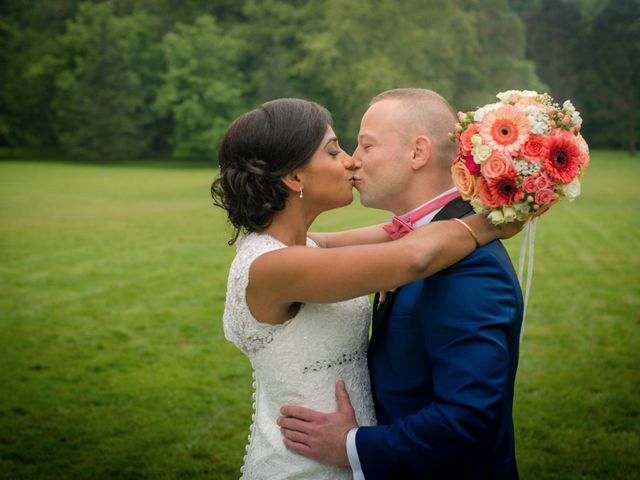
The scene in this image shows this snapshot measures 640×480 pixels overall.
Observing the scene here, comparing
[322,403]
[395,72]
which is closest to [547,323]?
[322,403]

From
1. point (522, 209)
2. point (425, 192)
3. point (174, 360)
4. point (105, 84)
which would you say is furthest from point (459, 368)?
point (105, 84)

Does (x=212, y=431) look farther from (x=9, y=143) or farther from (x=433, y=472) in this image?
(x=9, y=143)

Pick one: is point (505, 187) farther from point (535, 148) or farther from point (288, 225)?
point (288, 225)

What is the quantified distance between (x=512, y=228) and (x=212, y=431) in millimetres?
4654

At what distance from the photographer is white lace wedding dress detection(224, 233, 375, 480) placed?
9.29 feet

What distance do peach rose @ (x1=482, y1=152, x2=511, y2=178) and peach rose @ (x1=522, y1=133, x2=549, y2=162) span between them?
3.0 inches

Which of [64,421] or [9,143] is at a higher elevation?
[64,421]

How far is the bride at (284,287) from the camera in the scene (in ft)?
9.17

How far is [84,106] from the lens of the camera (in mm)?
54812

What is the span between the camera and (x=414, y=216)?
296 cm

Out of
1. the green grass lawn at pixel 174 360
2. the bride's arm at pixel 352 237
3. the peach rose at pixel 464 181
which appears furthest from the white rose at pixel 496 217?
the green grass lawn at pixel 174 360

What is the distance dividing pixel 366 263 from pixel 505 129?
2.25 feet

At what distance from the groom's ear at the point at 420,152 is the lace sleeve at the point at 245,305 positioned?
0.69m

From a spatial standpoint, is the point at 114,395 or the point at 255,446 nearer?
the point at 255,446
